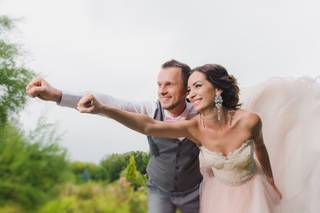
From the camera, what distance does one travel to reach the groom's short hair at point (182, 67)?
3.39 metres

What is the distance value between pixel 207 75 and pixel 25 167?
1.26 metres

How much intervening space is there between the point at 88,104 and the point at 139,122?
389 mm

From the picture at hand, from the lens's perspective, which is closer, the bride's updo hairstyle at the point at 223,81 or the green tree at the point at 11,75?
the bride's updo hairstyle at the point at 223,81

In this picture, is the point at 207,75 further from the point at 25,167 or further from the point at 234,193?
the point at 25,167

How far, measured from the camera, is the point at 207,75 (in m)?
Answer: 3.16

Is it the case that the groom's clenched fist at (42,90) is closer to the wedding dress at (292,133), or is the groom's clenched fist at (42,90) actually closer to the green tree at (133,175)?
the wedding dress at (292,133)

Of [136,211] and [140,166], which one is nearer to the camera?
[136,211]

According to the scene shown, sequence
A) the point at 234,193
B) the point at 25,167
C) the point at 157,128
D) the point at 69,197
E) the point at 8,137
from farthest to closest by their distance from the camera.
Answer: the point at 69,197, the point at 8,137, the point at 25,167, the point at 234,193, the point at 157,128

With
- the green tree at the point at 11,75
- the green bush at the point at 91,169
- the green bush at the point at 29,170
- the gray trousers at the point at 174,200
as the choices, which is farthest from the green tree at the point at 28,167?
the green tree at the point at 11,75

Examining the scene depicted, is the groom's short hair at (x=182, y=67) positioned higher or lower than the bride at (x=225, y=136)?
higher

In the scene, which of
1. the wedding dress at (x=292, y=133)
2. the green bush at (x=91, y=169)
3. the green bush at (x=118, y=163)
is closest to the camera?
the wedding dress at (x=292, y=133)

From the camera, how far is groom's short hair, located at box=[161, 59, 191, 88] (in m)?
3.39

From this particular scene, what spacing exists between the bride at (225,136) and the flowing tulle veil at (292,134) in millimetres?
502

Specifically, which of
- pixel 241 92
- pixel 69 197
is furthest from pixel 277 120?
pixel 69 197
